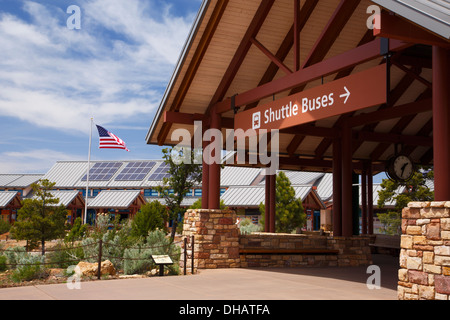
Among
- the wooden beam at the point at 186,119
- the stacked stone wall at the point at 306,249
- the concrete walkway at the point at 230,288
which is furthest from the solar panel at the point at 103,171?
the concrete walkway at the point at 230,288

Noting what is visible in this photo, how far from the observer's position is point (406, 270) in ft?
25.3

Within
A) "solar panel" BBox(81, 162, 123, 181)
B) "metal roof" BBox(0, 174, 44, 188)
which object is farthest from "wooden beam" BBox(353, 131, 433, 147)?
"metal roof" BBox(0, 174, 44, 188)

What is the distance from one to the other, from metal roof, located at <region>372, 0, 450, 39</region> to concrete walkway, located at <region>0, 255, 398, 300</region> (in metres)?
4.77

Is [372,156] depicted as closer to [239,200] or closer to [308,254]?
[308,254]

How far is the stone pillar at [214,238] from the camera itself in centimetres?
1355

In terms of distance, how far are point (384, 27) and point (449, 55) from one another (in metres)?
1.27

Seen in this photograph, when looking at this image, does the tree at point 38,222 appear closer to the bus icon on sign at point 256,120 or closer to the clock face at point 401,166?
the bus icon on sign at point 256,120

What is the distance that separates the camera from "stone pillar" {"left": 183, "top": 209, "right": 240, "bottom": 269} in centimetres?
1355

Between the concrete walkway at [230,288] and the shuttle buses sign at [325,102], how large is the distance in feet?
11.4

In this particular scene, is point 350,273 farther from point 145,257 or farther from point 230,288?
point 145,257

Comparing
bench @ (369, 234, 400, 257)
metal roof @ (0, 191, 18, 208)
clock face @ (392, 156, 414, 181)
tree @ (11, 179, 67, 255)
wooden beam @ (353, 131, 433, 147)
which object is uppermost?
wooden beam @ (353, 131, 433, 147)

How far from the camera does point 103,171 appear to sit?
54.8 m

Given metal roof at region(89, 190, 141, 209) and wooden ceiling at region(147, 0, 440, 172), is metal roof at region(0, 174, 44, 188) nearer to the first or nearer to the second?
metal roof at region(89, 190, 141, 209)

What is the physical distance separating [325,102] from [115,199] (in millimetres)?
40074
